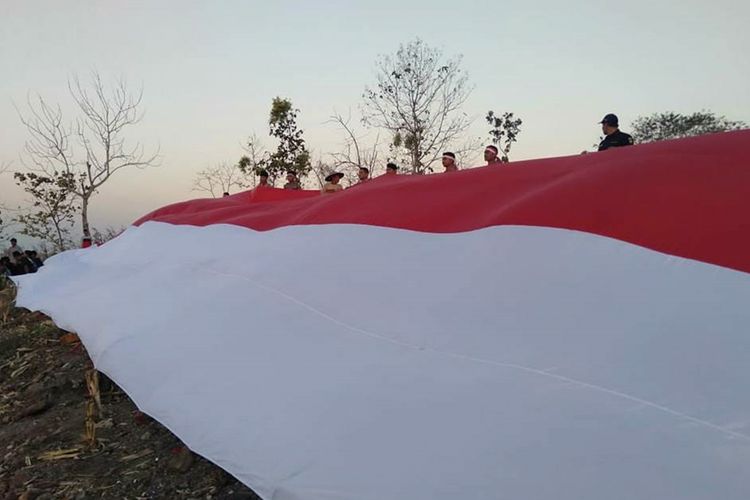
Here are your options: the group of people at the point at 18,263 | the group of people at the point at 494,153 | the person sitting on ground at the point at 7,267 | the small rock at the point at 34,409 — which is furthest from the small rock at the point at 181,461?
the person sitting on ground at the point at 7,267

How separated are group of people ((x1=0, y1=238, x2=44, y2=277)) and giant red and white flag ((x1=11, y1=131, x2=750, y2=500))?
439 inches

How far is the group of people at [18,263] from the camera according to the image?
40.4 ft

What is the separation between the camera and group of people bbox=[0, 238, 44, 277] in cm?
1230

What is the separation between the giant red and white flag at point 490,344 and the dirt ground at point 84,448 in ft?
1.78

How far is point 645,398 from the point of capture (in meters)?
1.39

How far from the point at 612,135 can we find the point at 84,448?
14.9ft

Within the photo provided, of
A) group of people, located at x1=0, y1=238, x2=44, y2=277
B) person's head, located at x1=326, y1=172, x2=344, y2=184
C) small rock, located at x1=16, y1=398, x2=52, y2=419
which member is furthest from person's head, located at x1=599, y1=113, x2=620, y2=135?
group of people, located at x1=0, y1=238, x2=44, y2=277

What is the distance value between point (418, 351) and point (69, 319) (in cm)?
281

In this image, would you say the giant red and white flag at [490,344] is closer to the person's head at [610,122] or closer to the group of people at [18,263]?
the person's head at [610,122]

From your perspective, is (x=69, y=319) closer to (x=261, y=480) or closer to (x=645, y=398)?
(x=261, y=480)

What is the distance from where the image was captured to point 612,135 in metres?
4.66

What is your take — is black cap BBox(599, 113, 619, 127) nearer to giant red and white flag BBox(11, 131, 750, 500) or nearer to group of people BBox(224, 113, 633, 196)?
group of people BBox(224, 113, 633, 196)

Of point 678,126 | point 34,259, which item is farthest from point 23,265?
point 678,126

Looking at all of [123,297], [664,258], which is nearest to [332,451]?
[664,258]
